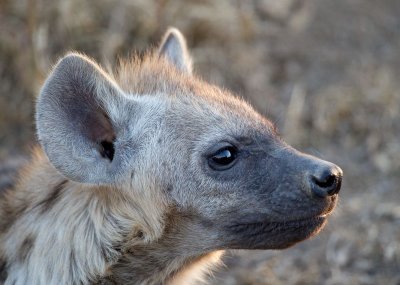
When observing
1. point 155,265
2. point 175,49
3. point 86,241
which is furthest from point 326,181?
point 175,49

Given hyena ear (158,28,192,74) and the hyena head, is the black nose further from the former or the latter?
hyena ear (158,28,192,74)

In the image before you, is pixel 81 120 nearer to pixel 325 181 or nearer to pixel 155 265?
pixel 155 265

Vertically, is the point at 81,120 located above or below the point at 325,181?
above

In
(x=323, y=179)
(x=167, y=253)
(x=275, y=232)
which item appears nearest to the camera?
(x=323, y=179)

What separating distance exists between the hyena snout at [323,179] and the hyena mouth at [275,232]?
0.41 feet

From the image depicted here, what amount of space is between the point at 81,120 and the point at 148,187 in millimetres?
374

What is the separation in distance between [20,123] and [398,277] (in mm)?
2679

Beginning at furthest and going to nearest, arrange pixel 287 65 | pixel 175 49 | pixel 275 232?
1. pixel 287 65
2. pixel 175 49
3. pixel 275 232

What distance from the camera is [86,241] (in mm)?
3148

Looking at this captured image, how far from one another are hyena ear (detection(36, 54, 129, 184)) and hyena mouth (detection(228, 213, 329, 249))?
0.54 m

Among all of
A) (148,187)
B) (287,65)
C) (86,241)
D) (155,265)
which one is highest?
(148,187)

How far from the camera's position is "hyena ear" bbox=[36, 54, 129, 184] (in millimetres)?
3059

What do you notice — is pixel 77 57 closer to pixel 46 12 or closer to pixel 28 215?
pixel 28 215

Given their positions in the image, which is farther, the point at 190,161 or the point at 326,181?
the point at 190,161
